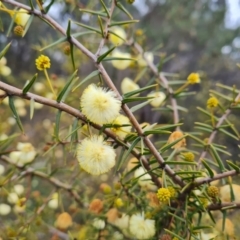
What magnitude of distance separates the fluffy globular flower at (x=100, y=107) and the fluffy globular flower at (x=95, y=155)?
0.10 feet

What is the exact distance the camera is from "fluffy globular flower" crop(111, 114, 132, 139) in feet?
A: 1.46

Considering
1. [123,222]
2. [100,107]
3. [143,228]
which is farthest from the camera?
[123,222]

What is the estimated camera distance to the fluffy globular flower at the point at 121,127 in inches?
17.5

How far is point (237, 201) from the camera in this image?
0.49m

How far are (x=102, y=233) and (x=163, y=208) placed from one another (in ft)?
0.53

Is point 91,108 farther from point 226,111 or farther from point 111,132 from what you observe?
point 226,111

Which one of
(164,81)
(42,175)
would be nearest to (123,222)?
(42,175)

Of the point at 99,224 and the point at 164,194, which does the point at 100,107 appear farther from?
the point at 99,224

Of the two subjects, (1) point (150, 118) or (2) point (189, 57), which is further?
(2) point (189, 57)

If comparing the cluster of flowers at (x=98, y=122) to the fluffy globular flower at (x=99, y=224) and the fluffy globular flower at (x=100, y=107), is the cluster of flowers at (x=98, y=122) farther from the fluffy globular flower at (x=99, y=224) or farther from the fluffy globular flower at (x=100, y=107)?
the fluffy globular flower at (x=99, y=224)

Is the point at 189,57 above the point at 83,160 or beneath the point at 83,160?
above

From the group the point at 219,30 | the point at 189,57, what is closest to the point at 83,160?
the point at 219,30

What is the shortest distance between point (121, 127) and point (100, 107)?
61mm

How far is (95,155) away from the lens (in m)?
0.43
